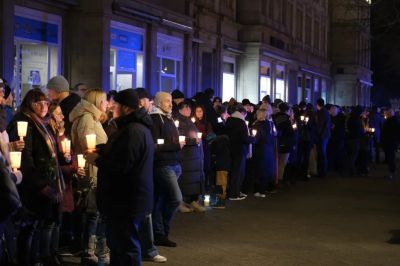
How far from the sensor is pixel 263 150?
1569cm

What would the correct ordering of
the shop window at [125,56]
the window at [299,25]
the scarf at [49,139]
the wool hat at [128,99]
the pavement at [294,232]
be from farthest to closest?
1. the window at [299,25]
2. the shop window at [125,56]
3. the pavement at [294,232]
4. the scarf at [49,139]
5. the wool hat at [128,99]

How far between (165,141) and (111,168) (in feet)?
9.75

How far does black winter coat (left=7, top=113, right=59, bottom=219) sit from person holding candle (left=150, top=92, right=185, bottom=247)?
2285 mm

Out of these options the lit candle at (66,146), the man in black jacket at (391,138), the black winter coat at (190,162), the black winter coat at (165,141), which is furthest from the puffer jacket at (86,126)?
the man in black jacket at (391,138)

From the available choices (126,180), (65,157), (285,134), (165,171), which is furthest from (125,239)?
(285,134)

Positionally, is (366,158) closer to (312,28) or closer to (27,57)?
(27,57)

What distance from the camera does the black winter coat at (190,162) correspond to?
11.9 metres

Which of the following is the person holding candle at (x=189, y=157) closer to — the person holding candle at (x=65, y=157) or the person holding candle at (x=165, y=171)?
the person holding candle at (x=165, y=171)

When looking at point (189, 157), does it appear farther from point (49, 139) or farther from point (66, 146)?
point (49, 139)

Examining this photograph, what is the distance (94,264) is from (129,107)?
92.4 inches

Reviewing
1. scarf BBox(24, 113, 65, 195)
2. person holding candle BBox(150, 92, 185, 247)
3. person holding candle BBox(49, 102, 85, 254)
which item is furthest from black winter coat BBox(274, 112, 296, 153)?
scarf BBox(24, 113, 65, 195)

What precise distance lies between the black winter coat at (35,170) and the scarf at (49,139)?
30 millimetres

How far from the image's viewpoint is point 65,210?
8.49 metres

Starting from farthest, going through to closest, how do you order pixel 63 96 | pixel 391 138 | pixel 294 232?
pixel 391 138
pixel 294 232
pixel 63 96
